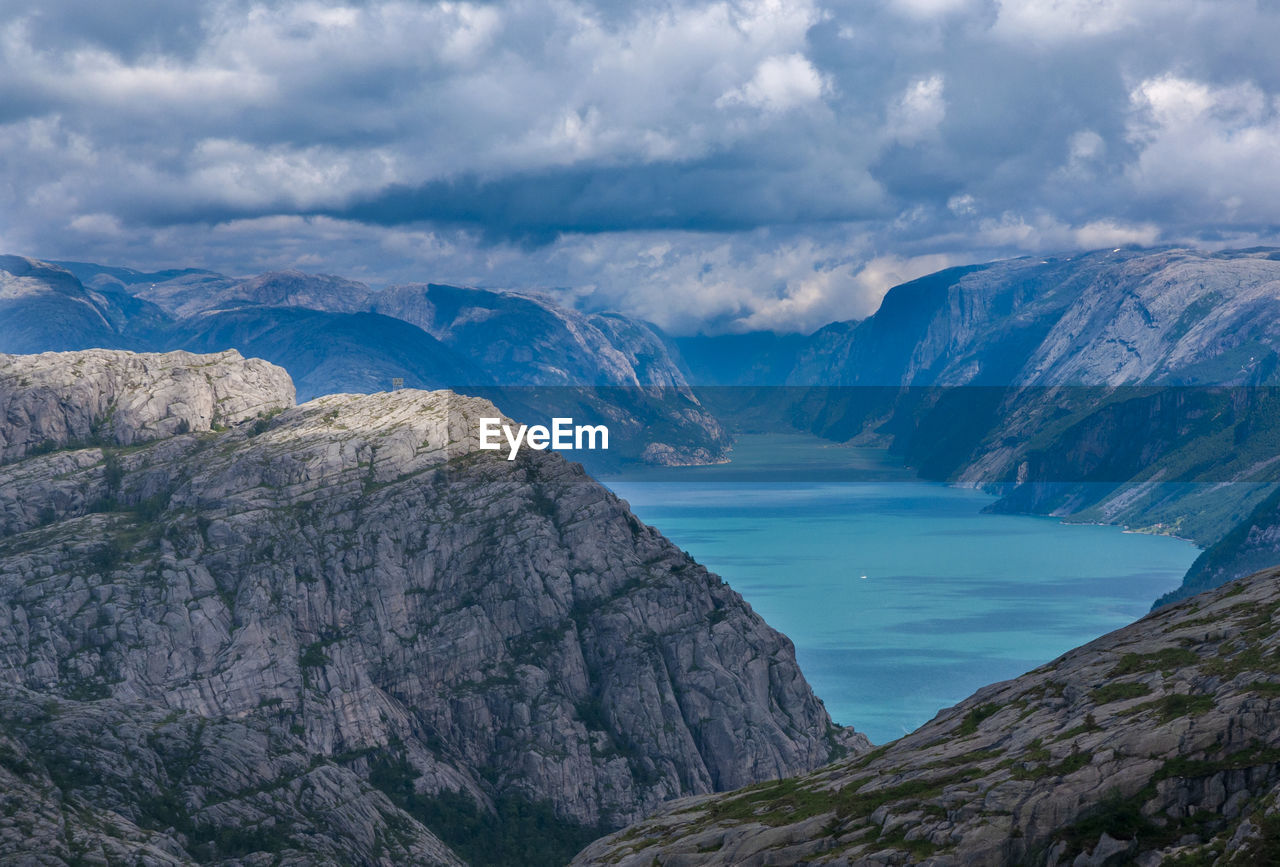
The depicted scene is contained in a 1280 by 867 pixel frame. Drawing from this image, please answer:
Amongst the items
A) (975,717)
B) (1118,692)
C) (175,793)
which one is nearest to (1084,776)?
(1118,692)

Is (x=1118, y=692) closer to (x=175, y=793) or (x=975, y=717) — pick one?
(x=975, y=717)

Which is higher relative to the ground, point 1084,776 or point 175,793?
point 1084,776

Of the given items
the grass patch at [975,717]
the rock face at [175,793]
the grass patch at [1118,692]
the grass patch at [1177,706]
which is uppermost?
the grass patch at [1177,706]

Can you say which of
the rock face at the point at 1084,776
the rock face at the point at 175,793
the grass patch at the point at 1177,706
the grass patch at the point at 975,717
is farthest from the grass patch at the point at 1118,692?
the rock face at the point at 175,793

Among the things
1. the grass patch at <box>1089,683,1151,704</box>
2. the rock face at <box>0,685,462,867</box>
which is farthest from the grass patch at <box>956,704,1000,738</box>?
the rock face at <box>0,685,462,867</box>

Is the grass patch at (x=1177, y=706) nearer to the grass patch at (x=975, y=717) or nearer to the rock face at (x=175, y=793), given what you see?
the grass patch at (x=975, y=717)

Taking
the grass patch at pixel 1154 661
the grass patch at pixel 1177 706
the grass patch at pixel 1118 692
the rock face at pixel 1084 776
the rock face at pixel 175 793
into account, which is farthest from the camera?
the rock face at pixel 175 793

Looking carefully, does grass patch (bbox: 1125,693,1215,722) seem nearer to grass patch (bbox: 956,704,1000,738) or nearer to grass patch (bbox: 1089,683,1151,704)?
grass patch (bbox: 1089,683,1151,704)

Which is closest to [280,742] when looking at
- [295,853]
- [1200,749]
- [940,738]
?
[295,853]
